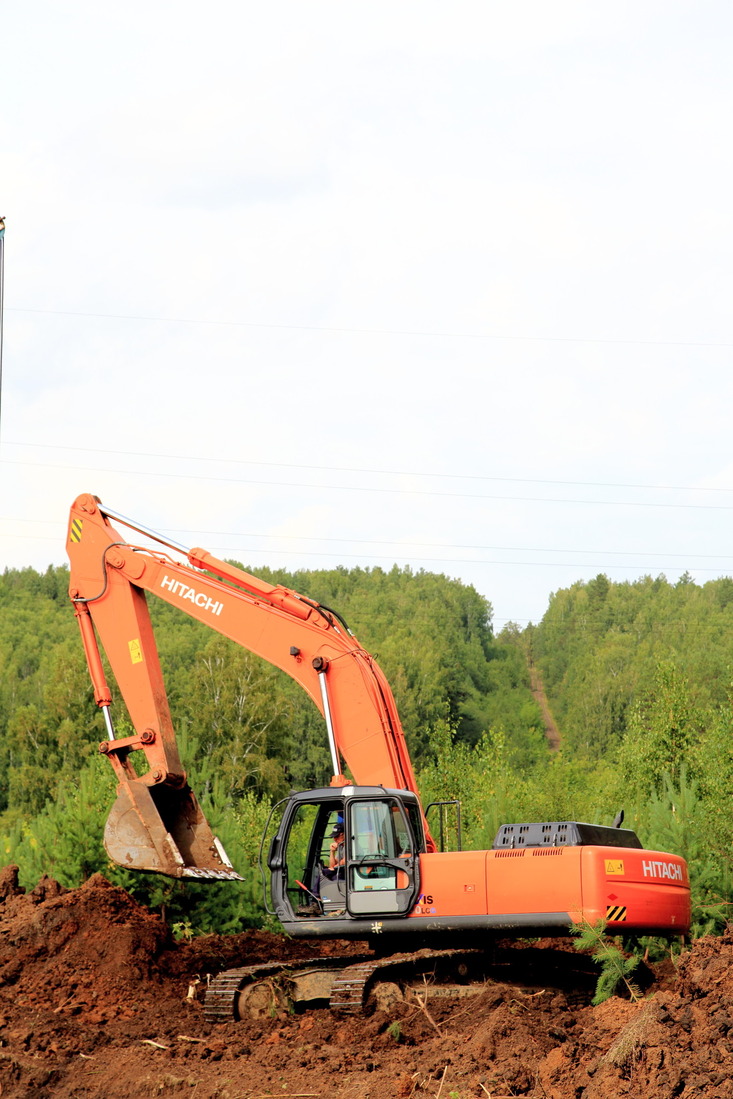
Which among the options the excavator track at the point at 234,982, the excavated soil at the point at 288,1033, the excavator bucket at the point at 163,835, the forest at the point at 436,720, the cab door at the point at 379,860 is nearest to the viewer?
the excavated soil at the point at 288,1033

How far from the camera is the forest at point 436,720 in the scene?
19.0m

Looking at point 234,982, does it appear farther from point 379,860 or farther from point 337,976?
point 379,860

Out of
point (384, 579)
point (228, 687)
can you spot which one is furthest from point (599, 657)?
point (228, 687)

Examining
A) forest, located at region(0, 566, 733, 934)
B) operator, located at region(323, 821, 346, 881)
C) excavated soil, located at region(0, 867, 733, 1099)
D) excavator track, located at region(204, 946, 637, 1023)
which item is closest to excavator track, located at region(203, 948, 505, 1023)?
excavator track, located at region(204, 946, 637, 1023)

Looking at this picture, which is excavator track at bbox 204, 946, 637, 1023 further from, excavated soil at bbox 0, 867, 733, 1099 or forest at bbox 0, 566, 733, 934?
forest at bbox 0, 566, 733, 934

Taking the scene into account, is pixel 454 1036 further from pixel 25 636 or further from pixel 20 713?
pixel 25 636

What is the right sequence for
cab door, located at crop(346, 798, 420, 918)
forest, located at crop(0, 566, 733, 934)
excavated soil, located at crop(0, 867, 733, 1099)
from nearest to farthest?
excavated soil, located at crop(0, 867, 733, 1099)
cab door, located at crop(346, 798, 420, 918)
forest, located at crop(0, 566, 733, 934)

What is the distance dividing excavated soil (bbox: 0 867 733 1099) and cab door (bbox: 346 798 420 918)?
1.00 m

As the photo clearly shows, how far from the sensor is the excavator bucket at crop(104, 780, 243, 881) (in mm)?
12789

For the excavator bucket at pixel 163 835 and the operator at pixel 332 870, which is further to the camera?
the excavator bucket at pixel 163 835

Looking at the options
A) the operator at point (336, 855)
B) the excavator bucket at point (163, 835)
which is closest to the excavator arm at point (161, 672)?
the excavator bucket at point (163, 835)

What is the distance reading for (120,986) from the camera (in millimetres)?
13469

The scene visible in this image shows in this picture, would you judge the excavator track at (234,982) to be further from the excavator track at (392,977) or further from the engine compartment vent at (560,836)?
the engine compartment vent at (560,836)

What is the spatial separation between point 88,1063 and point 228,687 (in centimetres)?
4863
